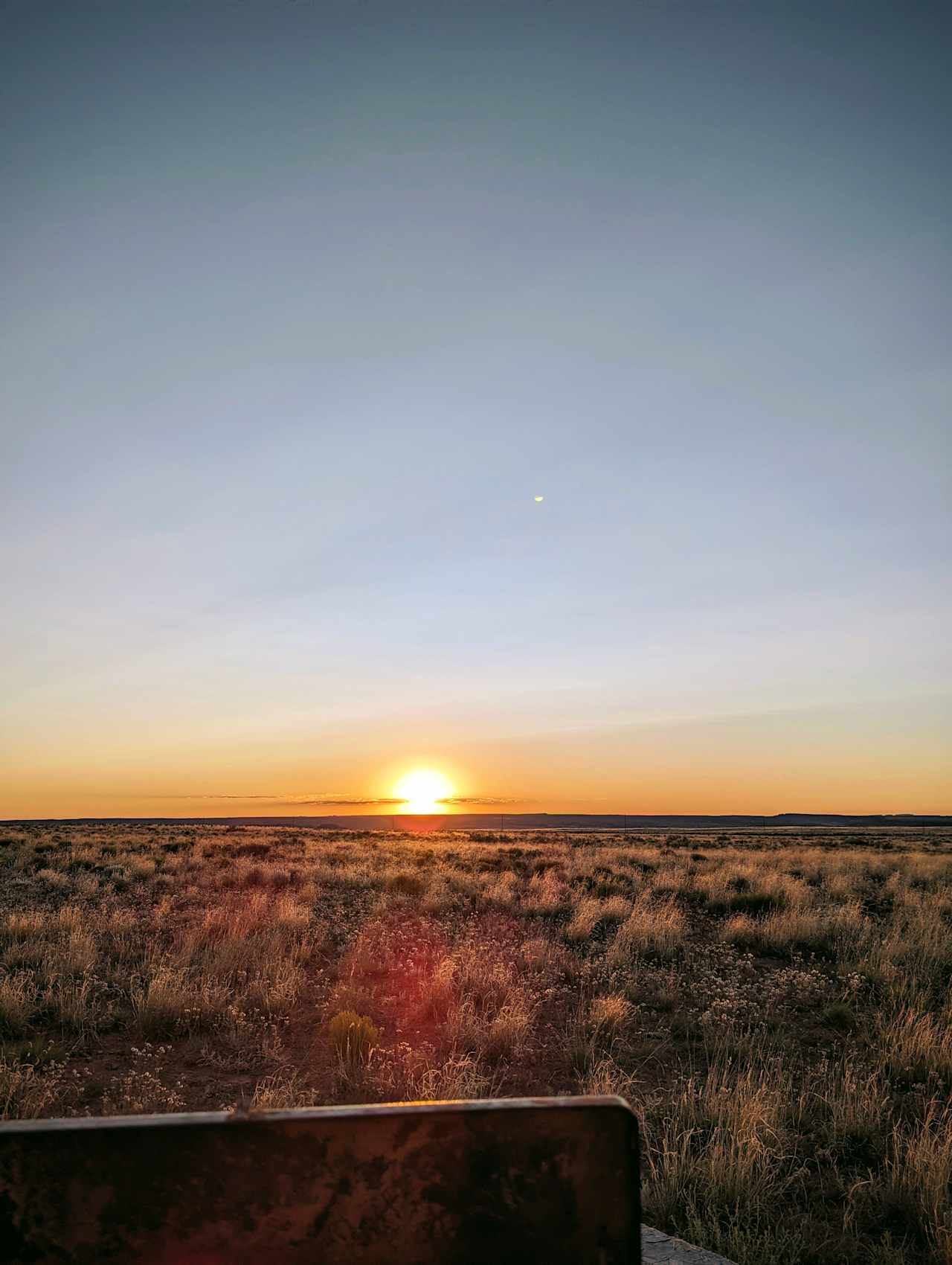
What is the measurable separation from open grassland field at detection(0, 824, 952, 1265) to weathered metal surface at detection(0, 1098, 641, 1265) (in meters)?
3.20

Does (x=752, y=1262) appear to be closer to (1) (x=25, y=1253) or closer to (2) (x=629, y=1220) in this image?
(2) (x=629, y=1220)

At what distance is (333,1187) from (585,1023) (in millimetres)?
6287

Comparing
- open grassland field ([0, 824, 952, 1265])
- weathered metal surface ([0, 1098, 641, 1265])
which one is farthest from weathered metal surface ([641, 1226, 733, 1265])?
weathered metal surface ([0, 1098, 641, 1265])

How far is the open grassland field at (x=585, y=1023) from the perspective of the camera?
4168 millimetres

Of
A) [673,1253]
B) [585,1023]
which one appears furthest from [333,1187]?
[585,1023]

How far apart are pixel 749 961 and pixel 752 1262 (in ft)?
20.4

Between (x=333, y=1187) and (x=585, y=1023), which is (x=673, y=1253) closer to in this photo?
(x=333, y=1187)

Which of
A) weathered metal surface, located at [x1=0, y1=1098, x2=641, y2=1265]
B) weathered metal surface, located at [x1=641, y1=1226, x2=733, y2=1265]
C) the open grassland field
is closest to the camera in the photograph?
weathered metal surface, located at [x1=0, y1=1098, x2=641, y2=1265]

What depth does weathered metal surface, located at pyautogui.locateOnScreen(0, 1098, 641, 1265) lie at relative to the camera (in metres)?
1.18

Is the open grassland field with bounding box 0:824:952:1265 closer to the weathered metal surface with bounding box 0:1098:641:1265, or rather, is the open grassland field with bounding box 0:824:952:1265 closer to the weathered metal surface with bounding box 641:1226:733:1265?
the weathered metal surface with bounding box 641:1226:733:1265

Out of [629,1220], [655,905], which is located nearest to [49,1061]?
[629,1220]

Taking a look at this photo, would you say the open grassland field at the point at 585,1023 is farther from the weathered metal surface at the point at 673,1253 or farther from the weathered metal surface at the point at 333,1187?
the weathered metal surface at the point at 333,1187

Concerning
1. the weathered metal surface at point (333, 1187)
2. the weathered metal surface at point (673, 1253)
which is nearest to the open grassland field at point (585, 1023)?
the weathered metal surface at point (673, 1253)

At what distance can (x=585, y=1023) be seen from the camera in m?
6.85
